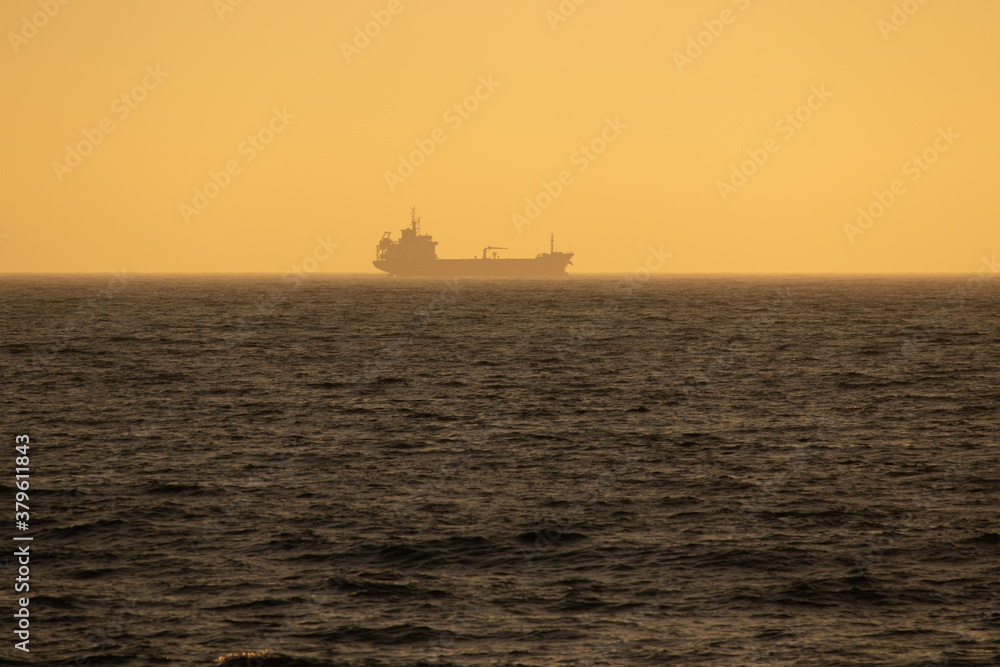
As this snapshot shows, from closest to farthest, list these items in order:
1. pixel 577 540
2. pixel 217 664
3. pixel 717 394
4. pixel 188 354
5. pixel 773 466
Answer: pixel 217 664, pixel 577 540, pixel 773 466, pixel 717 394, pixel 188 354

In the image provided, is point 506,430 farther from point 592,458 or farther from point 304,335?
point 304,335

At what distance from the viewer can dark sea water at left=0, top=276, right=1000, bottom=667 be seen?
50.5ft

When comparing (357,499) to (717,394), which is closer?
(357,499)

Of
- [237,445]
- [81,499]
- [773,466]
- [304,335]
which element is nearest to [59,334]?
[304,335]

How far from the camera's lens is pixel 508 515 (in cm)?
2206

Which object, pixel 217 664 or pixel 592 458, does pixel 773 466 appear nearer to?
pixel 592 458

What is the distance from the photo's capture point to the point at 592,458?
2845cm

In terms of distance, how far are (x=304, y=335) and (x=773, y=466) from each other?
168 feet

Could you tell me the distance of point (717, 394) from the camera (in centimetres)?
4178

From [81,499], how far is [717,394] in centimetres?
2709

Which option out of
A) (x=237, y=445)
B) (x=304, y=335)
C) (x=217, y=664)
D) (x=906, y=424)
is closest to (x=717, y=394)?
(x=906, y=424)

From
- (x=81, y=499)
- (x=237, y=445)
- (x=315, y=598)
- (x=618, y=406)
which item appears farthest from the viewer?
(x=618, y=406)

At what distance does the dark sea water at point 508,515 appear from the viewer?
50.5 feet

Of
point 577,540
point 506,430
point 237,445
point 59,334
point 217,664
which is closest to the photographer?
point 217,664
